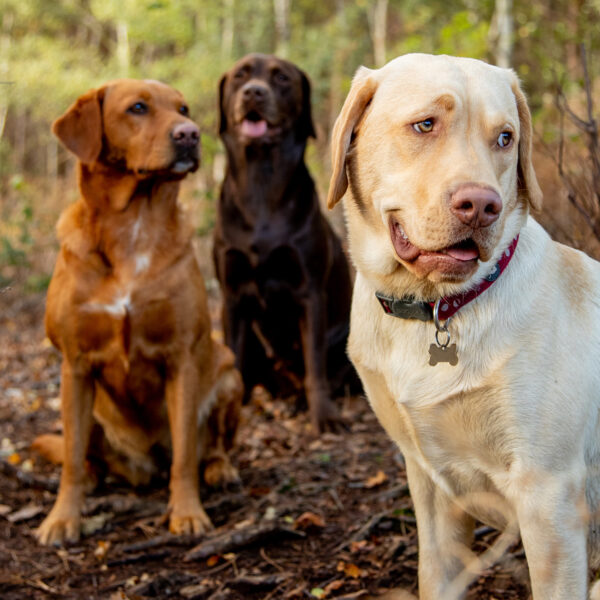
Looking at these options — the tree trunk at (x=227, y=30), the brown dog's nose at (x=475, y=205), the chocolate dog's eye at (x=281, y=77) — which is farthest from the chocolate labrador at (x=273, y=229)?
the tree trunk at (x=227, y=30)

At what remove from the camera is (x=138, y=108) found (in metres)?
3.53

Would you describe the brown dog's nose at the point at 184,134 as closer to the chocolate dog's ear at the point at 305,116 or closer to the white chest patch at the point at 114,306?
the white chest patch at the point at 114,306

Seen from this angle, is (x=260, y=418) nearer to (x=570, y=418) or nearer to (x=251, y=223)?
(x=251, y=223)

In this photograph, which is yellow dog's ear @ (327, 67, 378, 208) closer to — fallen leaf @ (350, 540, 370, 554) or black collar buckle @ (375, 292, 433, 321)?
black collar buckle @ (375, 292, 433, 321)

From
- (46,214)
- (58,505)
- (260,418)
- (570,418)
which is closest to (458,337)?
(570,418)

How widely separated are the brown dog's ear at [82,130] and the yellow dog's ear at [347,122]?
167 centimetres

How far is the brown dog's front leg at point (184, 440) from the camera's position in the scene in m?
3.34

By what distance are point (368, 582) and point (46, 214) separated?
351 inches

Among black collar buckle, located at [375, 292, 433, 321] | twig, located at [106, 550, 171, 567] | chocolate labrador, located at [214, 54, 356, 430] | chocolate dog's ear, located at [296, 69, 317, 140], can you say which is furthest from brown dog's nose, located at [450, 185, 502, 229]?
chocolate dog's ear, located at [296, 69, 317, 140]

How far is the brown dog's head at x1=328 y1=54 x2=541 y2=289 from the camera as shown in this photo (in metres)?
1.82

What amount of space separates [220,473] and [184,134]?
5.35ft

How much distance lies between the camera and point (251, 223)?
15.8 feet

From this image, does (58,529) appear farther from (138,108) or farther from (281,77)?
(281,77)

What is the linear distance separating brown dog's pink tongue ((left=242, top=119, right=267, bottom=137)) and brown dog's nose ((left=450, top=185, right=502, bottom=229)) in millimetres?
3300
